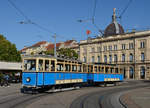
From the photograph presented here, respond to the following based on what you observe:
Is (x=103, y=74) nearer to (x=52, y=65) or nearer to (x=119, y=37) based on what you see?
(x=52, y=65)

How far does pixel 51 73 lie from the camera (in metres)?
17.2

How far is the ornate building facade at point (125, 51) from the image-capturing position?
183 ft

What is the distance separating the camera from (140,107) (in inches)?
422

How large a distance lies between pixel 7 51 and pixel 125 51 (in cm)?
3081

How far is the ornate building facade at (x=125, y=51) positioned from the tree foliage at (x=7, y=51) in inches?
904

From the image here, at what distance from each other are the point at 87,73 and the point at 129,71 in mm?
39011

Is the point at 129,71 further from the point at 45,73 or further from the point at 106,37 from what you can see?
the point at 45,73

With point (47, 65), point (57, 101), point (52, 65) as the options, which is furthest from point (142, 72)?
point (57, 101)

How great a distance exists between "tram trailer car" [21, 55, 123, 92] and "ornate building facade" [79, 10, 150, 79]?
3036 centimetres

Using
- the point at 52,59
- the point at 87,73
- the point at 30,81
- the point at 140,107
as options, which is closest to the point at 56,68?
the point at 52,59

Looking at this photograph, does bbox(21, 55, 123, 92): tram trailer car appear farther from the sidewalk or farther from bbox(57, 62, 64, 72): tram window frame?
the sidewalk

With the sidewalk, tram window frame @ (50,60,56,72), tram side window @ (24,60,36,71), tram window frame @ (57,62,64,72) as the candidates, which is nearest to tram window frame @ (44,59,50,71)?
tram window frame @ (50,60,56,72)

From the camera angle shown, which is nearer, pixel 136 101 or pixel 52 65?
pixel 136 101

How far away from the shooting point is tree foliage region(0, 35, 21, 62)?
174 ft
